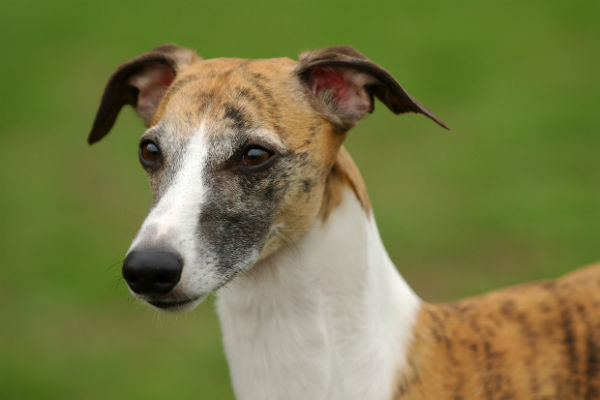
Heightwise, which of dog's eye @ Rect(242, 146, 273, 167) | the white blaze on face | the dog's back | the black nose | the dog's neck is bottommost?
the dog's back

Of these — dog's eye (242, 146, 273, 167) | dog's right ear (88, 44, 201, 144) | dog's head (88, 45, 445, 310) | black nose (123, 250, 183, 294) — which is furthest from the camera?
dog's right ear (88, 44, 201, 144)

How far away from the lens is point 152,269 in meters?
2.87

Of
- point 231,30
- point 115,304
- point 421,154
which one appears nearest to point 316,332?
point 115,304

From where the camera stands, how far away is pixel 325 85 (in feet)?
11.7

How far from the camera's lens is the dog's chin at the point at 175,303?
3.04m

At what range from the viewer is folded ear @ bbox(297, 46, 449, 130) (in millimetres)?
3432

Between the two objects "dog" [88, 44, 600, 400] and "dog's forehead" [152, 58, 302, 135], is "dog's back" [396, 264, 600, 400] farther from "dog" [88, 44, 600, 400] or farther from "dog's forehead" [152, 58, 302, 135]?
"dog's forehead" [152, 58, 302, 135]

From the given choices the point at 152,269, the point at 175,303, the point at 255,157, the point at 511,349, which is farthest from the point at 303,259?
the point at 511,349

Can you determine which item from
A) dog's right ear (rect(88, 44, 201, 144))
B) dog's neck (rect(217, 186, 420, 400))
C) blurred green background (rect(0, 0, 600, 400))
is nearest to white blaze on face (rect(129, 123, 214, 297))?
dog's neck (rect(217, 186, 420, 400))

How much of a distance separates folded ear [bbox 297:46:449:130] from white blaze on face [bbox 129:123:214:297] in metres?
0.58

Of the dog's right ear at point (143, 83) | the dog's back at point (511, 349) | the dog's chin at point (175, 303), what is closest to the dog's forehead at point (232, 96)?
the dog's right ear at point (143, 83)

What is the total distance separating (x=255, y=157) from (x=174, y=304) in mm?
615

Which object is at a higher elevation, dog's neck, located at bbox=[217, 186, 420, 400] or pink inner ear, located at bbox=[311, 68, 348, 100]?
pink inner ear, located at bbox=[311, 68, 348, 100]

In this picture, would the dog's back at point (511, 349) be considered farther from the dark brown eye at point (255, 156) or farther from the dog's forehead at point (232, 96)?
the dog's forehead at point (232, 96)
